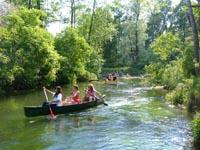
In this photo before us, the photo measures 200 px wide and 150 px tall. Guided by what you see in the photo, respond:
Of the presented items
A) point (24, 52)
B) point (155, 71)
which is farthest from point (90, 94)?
point (155, 71)

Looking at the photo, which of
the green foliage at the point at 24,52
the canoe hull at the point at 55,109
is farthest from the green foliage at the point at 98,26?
the canoe hull at the point at 55,109

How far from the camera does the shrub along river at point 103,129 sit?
1495 cm

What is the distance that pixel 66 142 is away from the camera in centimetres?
1538

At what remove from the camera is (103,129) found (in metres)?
18.0

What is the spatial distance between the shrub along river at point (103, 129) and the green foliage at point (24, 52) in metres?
7.87

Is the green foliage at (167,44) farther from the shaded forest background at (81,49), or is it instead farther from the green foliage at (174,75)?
the green foliage at (174,75)

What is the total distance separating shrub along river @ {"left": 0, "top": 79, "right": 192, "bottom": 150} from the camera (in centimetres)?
1495

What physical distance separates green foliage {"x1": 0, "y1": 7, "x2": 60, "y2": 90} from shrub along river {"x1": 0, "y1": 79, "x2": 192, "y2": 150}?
25.8 ft

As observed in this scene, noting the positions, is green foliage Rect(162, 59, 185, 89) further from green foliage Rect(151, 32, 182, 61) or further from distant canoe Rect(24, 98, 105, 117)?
distant canoe Rect(24, 98, 105, 117)

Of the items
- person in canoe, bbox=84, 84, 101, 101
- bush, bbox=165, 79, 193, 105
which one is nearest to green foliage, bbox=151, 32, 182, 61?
bush, bbox=165, 79, 193, 105

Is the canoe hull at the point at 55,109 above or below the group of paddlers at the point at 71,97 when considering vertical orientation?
below

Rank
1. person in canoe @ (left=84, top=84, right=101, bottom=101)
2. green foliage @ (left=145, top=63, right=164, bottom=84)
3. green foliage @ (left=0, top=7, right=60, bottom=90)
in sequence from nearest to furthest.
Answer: person in canoe @ (left=84, top=84, right=101, bottom=101), green foliage @ (left=0, top=7, right=60, bottom=90), green foliage @ (left=145, top=63, right=164, bottom=84)

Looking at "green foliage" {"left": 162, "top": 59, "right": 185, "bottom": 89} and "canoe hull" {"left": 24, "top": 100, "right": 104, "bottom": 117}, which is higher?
"green foliage" {"left": 162, "top": 59, "right": 185, "bottom": 89}

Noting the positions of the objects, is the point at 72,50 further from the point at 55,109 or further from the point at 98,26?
the point at 55,109
